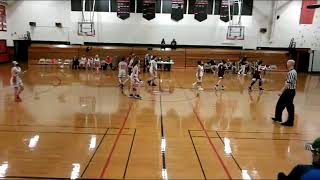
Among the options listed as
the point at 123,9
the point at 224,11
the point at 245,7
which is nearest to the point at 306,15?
the point at 245,7

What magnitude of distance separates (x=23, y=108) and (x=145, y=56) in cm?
1837

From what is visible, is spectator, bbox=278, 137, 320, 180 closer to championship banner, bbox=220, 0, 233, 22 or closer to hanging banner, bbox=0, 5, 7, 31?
championship banner, bbox=220, 0, 233, 22

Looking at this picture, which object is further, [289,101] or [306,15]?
[306,15]

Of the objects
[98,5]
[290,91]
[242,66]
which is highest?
[98,5]

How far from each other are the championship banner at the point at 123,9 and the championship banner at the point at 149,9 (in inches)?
66.6

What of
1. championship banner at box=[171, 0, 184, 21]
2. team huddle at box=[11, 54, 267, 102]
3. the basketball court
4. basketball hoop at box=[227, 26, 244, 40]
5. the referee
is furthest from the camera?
basketball hoop at box=[227, 26, 244, 40]

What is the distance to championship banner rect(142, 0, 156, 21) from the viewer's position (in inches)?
1272

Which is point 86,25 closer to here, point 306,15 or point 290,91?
point 306,15

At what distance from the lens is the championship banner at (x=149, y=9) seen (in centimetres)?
3232

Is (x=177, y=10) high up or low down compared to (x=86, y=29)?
up

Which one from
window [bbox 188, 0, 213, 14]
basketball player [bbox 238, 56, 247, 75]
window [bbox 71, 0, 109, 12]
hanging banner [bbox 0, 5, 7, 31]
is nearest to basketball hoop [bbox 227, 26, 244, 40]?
window [bbox 188, 0, 213, 14]

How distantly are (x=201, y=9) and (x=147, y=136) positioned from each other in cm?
2607

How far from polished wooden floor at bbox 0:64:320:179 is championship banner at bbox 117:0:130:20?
18782 millimetres

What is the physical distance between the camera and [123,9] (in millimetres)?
32406
